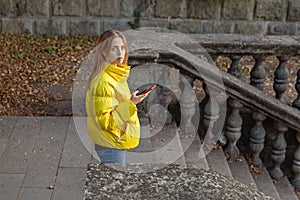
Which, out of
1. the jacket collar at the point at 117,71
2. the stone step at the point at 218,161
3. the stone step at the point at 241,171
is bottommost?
the stone step at the point at 241,171

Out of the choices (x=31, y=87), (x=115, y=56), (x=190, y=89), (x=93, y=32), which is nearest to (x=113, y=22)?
(x=93, y=32)

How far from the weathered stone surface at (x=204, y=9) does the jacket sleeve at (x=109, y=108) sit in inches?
202

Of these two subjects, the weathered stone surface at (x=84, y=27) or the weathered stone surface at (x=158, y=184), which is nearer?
the weathered stone surface at (x=158, y=184)

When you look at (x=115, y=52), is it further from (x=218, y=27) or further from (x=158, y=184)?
(x=218, y=27)

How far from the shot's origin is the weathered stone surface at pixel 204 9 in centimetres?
883

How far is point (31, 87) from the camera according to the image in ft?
21.3

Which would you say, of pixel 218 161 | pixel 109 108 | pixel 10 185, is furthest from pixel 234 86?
pixel 10 185

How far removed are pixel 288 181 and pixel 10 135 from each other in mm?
2578

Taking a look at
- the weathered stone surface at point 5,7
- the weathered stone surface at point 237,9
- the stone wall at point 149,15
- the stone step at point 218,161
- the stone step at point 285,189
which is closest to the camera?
the stone step at point 218,161

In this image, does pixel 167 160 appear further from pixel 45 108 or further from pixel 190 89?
pixel 45 108

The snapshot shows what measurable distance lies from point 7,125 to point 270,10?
16.1 feet

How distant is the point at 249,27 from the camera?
9023 mm

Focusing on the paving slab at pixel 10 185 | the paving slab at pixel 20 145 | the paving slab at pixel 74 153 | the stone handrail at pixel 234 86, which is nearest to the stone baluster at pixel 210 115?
the stone handrail at pixel 234 86

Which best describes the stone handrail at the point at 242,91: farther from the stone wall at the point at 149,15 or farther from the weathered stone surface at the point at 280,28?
the weathered stone surface at the point at 280,28
